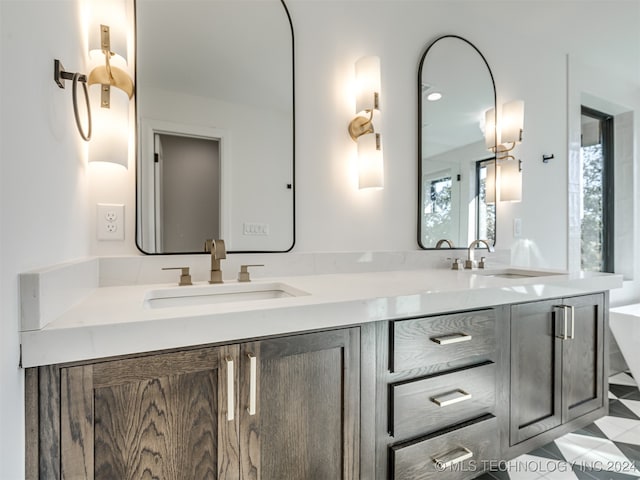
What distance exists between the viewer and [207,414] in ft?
2.44

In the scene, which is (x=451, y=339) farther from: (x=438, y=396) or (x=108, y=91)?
(x=108, y=91)

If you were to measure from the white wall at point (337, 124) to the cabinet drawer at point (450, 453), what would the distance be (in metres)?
0.86

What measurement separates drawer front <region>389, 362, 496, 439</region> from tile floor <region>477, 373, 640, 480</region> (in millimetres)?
378

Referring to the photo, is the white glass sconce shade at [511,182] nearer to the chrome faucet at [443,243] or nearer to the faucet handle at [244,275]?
the chrome faucet at [443,243]

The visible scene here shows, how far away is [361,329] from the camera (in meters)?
0.91

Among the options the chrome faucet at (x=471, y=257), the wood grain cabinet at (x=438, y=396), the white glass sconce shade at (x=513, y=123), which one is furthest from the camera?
the white glass sconce shade at (x=513, y=123)

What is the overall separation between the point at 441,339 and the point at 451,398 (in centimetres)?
20

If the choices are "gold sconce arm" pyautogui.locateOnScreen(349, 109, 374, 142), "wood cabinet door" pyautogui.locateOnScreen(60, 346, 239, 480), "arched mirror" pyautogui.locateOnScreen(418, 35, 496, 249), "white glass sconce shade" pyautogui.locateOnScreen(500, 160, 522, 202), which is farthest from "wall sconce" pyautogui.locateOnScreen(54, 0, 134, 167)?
"white glass sconce shade" pyautogui.locateOnScreen(500, 160, 522, 202)

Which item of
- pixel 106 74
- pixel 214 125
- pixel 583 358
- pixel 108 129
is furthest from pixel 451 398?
pixel 106 74

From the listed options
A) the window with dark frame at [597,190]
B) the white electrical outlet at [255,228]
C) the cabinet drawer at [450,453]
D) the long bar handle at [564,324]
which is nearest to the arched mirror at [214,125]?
the white electrical outlet at [255,228]

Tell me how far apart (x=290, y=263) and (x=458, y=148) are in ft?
4.11

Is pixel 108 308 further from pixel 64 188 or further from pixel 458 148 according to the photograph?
pixel 458 148

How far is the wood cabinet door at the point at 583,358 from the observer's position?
1396mm

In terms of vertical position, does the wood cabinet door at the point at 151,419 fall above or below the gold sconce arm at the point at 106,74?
below
